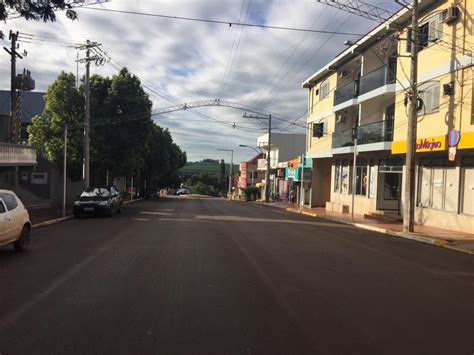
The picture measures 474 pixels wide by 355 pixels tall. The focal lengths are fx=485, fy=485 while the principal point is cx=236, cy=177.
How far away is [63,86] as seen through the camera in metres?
30.9

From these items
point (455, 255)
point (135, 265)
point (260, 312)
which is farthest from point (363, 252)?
point (260, 312)

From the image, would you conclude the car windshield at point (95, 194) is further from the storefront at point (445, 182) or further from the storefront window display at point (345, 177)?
the storefront window display at point (345, 177)

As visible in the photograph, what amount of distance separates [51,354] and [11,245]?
8829mm

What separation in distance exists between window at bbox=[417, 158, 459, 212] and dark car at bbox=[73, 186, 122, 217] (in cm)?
1510

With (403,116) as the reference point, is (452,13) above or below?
above

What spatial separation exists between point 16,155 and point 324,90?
24634 millimetres

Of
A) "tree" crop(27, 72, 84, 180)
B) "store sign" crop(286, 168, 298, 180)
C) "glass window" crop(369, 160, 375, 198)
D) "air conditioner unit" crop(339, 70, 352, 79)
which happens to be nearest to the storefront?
"glass window" crop(369, 160, 375, 198)

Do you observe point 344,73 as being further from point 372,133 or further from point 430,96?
point 430,96

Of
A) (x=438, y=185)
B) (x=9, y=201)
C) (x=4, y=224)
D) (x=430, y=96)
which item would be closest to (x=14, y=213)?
(x=9, y=201)

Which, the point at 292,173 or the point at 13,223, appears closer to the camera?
the point at 13,223

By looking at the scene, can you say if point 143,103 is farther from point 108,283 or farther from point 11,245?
point 108,283

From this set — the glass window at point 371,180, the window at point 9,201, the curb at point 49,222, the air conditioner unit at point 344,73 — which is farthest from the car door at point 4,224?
the air conditioner unit at point 344,73

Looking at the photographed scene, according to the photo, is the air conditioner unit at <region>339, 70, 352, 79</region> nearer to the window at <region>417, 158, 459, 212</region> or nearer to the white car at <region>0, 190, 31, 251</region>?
the window at <region>417, 158, 459, 212</region>

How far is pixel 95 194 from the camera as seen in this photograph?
24.3m
